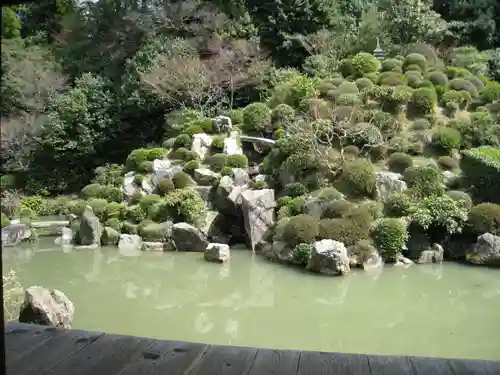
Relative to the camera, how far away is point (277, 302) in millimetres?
6219

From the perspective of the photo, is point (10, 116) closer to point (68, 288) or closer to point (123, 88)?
point (68, 288)

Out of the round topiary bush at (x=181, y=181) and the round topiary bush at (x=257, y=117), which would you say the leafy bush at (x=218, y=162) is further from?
the round topiary bush at (x=257, y=117)

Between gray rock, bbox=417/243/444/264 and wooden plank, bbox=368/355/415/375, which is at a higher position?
wooden plank, bbox=368/355/415/375

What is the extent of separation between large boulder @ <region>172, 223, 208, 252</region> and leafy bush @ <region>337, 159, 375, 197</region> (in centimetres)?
266

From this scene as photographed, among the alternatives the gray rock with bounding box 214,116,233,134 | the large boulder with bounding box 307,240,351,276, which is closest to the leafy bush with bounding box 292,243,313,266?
the large boulder with bounding box 307,240,351,276

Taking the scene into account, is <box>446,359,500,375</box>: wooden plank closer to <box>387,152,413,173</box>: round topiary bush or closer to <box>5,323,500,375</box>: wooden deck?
<box>5,323,500,375</box>: wooden deck

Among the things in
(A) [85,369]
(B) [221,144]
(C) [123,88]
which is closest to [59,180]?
(C) [123,88]

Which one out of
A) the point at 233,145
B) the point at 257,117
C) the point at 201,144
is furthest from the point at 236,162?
the point at 257,117

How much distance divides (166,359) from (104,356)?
0.60 ft

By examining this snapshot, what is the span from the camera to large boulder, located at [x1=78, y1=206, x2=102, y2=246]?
31.4 feet

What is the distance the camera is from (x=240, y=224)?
10156 mm

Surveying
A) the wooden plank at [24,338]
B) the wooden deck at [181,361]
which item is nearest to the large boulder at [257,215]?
the wooden plank at [24,338]

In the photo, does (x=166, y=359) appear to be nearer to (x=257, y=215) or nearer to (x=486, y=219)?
(x=486, y=219)

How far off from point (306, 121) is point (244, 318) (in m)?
5.84
